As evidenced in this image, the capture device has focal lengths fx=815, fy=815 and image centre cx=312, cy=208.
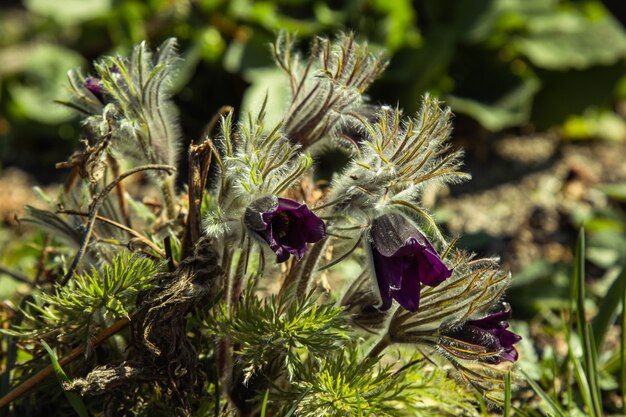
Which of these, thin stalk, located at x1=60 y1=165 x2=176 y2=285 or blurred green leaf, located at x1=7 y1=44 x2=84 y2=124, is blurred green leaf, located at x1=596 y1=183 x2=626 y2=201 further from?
blurred green leaf, located at x1=7 y1=44 x2=84 y2=124

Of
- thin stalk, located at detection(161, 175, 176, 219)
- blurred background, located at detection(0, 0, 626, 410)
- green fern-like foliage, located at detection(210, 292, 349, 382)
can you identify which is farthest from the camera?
blurred background, located at detection(0, 0, 626, 410)

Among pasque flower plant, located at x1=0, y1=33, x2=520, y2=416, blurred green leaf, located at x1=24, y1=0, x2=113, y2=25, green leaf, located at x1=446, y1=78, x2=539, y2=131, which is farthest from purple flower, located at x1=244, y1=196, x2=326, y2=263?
blurred green leaf, located at x1=24, y1=0, x2=113, y2=25

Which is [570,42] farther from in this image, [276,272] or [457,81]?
[276,272]

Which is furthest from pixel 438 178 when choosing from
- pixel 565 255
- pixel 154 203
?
pixel 565 255

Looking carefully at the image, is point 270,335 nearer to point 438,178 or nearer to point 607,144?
point 438,178

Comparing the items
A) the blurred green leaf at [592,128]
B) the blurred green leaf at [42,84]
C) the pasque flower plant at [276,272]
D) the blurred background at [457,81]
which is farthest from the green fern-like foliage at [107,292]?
the blurred green leaf at [592,128]

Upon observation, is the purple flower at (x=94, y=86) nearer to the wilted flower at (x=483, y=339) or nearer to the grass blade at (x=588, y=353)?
the wilted flower at (x=483, y=339)

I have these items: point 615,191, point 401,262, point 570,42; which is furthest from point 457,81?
point 401,262
